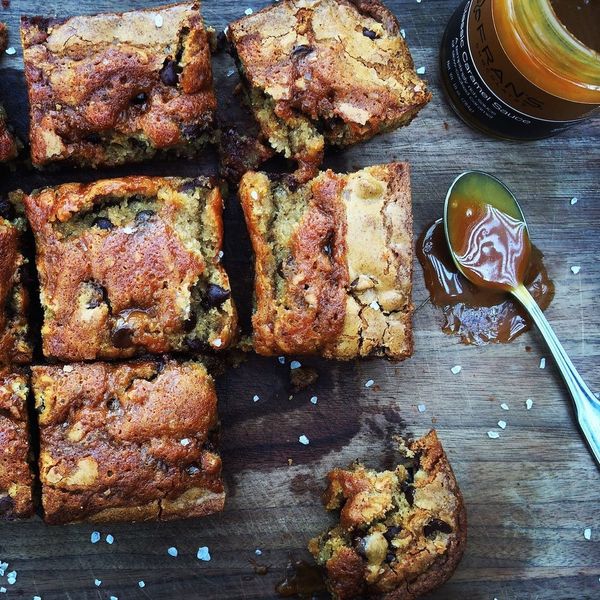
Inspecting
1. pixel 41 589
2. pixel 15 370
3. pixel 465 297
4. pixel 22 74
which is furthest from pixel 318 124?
pixel 41 589

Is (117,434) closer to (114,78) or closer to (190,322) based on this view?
(190,322)

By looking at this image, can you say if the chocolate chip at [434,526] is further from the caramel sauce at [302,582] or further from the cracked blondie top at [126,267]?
the cracked blondie top at [126,267]

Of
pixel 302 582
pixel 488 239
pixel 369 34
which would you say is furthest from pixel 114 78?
pixel 302 582

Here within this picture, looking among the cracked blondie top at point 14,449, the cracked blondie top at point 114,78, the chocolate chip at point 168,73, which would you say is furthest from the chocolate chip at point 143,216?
the cracked blondie top at point 14,449

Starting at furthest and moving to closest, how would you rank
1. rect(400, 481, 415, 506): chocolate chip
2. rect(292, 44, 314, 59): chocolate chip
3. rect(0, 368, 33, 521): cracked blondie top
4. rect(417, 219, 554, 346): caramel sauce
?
rect(417, 219, 554, 346): caramel sauce
rect(400, 481, 415, 506): chocolate chip
rect(292, 44, 314, 59): chocolate chip
rect(0, 368, 33, 521): cracked blondie top

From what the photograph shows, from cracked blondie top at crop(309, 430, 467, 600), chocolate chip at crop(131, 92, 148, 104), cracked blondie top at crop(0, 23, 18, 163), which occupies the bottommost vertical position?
cracked blondie top at crop(309, 430, 467, 600)

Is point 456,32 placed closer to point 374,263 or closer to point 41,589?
point 374,263

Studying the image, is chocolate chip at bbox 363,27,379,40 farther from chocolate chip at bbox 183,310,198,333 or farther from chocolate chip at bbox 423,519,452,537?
chocolate chip at bbox 423,519,452,537

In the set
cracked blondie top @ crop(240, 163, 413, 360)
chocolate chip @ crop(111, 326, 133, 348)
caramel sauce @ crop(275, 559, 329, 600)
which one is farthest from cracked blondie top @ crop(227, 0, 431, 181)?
caramel sauce @ crop(275, 559, 329, 600)
